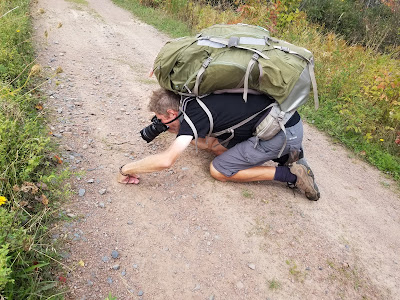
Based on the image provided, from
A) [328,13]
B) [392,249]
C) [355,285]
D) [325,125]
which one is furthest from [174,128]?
[328,13]

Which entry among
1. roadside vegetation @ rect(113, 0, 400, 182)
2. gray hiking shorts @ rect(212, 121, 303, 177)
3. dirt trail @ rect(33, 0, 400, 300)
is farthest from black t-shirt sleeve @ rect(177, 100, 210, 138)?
roadside vegetation @ rect(113, 0, 400, 182)

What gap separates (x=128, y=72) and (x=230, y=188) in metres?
3.57

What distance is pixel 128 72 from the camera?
232 inches

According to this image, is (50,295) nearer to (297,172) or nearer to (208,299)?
(208,299)

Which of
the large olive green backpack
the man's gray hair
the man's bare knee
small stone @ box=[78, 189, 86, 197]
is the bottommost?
small stone @ box=[78, 189, 86, 197]

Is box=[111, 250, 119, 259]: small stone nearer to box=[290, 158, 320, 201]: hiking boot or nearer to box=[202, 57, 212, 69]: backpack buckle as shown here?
box=[202, 57, 212, 69]: backpack buckle

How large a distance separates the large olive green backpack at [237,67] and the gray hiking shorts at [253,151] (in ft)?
1.06

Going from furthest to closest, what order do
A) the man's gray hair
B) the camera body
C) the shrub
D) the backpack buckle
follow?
the shrub
the camera body
the man's gray hair
the backpack buckle

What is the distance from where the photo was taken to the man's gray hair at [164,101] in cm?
298

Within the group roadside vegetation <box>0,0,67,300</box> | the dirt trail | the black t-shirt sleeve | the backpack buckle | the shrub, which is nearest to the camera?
roadside vegetation <box>0,0,67,300</box>

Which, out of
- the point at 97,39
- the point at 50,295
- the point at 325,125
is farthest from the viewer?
the point at 97,39

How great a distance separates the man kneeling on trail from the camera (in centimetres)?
285

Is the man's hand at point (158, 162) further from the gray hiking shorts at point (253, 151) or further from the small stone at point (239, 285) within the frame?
the small stone at point (239, 285)

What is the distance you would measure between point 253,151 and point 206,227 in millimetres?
937
